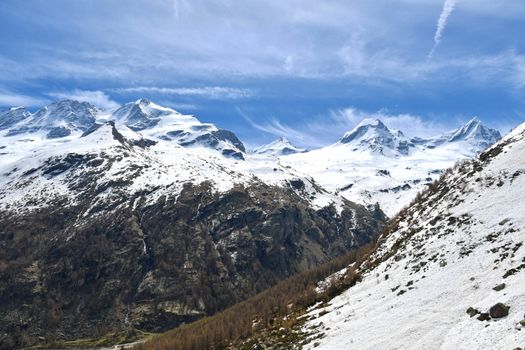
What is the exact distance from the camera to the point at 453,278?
61.4 metres

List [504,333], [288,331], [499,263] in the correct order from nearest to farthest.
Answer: [504,333] < [499,263] < [288,331]

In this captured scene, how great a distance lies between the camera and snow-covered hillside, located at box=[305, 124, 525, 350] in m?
47.7

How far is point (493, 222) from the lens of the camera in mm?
70625

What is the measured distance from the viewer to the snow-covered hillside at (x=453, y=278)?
4766 cm

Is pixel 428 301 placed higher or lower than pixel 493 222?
lower

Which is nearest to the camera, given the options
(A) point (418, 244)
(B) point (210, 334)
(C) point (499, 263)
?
(C) point (499, 263)

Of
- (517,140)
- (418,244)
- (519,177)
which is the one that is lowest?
(418,244)

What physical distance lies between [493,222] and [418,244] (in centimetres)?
1578

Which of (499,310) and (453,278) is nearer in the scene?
(499,310)

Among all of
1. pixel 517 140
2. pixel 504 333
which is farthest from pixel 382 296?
pixel 517 140

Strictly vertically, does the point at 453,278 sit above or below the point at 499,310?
above

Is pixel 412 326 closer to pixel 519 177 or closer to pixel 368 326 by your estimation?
pixel 368 326

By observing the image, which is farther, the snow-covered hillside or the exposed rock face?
the snow-covered hillside

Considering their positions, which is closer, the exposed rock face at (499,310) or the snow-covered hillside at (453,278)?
the exposed rock face at (499,310)
